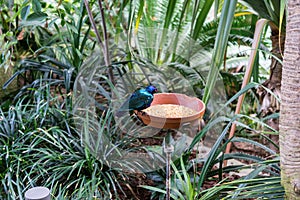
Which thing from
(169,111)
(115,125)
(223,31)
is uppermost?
(223,31)

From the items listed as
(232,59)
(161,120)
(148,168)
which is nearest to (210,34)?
(232,59)

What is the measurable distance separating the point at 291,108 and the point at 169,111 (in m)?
0.36

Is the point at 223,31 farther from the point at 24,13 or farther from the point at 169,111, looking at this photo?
the point at 24,13

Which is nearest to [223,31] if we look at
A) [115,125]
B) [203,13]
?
[203,13]

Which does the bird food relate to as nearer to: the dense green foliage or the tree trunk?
the dense green foliage

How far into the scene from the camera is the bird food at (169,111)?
1.19 meters

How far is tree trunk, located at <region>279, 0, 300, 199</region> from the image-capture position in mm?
1062

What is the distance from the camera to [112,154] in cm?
167

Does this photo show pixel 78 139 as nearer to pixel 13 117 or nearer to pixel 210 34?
pixel 13 117

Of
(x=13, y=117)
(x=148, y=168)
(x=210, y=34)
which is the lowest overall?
(x=148, y=168)

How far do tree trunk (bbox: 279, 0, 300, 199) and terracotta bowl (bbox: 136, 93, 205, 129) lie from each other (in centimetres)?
25

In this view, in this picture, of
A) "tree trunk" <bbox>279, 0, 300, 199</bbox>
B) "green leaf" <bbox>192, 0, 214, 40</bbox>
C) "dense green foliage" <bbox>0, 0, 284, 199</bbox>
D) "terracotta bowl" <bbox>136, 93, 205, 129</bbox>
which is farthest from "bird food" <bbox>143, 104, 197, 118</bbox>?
"green leaf" <bbox>192, 0, 214, 40</bbox>

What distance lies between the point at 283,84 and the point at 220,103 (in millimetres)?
679

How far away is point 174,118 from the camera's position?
3.68ft
